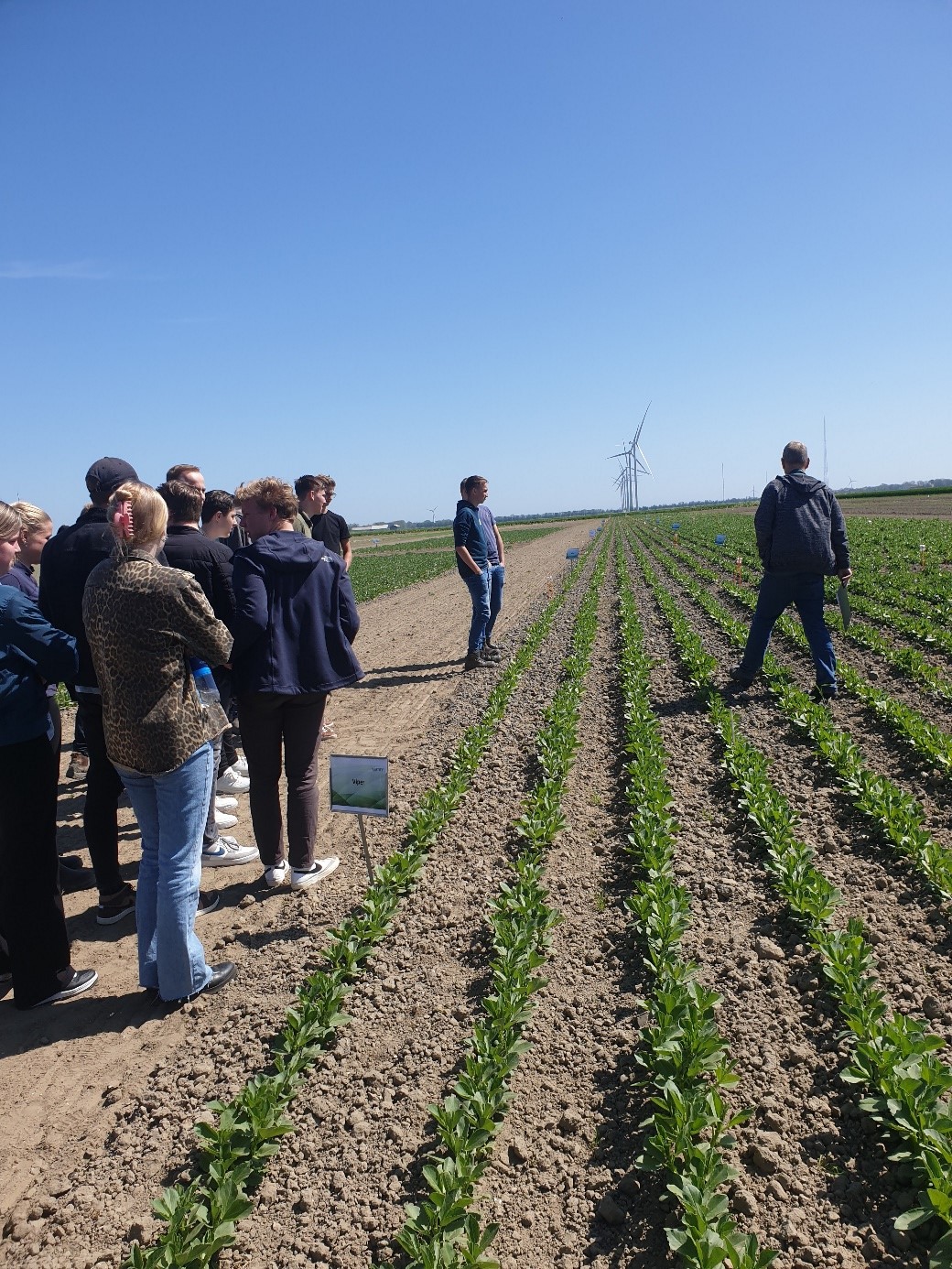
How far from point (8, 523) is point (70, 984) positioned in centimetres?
237

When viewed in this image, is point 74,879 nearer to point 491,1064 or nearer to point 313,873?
point 313,873

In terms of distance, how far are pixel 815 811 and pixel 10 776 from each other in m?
4.98

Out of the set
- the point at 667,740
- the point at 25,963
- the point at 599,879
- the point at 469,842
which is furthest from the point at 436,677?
the point at 25,963

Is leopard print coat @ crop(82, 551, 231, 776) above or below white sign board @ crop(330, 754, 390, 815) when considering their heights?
above

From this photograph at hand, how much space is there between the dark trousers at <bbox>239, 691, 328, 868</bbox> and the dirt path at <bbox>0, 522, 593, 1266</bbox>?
50 centimetres

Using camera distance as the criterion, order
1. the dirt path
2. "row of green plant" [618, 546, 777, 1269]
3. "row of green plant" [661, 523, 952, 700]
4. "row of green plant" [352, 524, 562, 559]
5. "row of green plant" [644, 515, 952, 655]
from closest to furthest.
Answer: "row of green plant" [618, 546, 777, 1269] → the dirt path → "row of green plant" [661, 523, 952, 700] → "row of green plant" [644, 515, 952, 655] → "row of green plant" [352, 524, 562, 559]

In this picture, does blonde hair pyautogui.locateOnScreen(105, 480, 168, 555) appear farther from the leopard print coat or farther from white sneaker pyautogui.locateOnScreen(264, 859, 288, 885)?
white sneaker pyautogui.locateOnScreen(264, 859, 288, 885)

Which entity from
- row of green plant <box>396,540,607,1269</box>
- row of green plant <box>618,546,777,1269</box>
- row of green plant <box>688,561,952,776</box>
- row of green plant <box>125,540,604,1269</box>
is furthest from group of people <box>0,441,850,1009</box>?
row of green plant <box>688,561,952,776</box>

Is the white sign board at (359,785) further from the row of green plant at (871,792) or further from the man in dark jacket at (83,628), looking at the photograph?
the row of green plant at (871,792)

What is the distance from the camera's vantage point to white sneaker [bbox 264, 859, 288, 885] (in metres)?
4.63

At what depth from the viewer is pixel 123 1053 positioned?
11.0 ft

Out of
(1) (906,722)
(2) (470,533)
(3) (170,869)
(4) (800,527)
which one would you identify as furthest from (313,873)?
(2) (470,533)

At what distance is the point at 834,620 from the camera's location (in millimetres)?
11078

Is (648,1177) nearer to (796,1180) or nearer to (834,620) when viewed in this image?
(796,1180)
